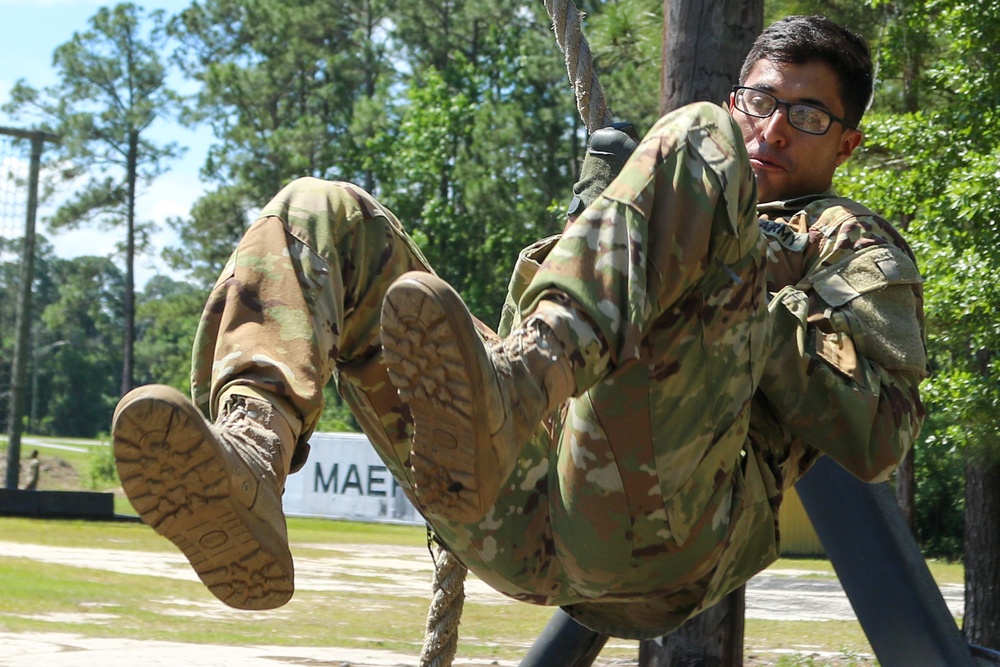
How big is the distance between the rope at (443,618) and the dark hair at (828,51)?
1.80m

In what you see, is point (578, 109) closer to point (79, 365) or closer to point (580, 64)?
point (580, 64)

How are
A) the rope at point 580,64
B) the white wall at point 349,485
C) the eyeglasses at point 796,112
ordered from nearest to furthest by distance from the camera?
the eyeglasses at point 796,112 < the rope at point 580,64 < the white wall at point 349,485

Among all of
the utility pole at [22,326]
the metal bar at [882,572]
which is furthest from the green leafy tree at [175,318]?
the metal bar at [882,572]

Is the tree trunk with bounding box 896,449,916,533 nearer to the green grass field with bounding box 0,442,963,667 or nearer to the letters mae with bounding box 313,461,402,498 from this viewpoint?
the green grass field with bounding box 0,442,963,667

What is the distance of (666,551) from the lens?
254 cm

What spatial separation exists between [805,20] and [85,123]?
36.5 metres

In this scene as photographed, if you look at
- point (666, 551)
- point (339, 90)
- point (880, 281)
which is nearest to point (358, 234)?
point (666, 551)

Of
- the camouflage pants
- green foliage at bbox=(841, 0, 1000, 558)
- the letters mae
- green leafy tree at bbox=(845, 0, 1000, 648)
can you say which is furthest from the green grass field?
the letters mae

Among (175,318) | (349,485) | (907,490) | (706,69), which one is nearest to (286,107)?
(175,318)

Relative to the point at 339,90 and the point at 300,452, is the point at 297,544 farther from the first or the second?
the point at 339,90

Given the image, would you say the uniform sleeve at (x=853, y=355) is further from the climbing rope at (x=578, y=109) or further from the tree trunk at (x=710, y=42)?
the tree trunk at (x=710, y=42)

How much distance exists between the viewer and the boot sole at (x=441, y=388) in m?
1.92

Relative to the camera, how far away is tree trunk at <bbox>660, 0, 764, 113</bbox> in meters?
4.60

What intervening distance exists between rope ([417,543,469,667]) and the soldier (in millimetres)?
940
